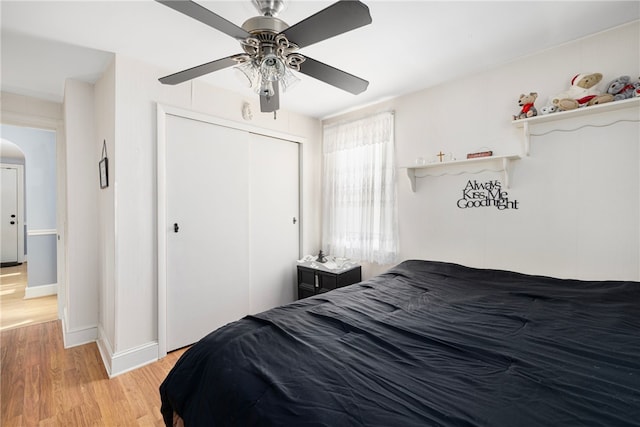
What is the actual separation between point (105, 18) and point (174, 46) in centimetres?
40

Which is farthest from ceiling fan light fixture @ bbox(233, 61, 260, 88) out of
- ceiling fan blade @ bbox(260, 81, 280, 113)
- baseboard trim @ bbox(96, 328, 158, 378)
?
baseboard trim @ bbox(96, 328, 158, 378)

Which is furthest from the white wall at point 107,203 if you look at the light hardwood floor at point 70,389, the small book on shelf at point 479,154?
the small book on shelf at point 479,154

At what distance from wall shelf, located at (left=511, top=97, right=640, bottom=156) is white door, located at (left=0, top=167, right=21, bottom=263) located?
28.8ft

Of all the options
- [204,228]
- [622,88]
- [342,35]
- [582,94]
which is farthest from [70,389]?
[622,88]

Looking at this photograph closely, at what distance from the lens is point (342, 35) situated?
6.14 feet

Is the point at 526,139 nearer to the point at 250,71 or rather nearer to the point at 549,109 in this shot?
the point at 549,109

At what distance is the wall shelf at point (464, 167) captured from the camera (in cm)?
217

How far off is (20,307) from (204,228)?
120 inches

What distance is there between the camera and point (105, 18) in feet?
5.61

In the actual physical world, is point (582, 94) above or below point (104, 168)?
above

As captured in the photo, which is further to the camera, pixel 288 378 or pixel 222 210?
pixel 222 210

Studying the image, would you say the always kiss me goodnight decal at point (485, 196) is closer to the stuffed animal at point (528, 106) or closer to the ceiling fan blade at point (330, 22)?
the stuffed animal at point (528, 106)

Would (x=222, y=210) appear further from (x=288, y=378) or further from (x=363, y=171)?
(x=288, y=378)

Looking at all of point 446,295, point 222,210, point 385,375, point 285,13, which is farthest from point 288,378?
point 222,210
